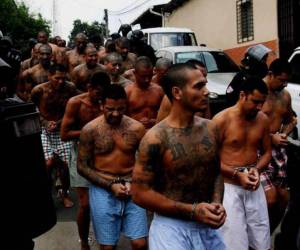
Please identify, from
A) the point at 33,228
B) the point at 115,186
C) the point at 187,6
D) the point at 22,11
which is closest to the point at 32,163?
the point at 33,228

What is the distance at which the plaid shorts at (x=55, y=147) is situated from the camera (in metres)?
7.25

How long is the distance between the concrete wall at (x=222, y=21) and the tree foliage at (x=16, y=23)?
1086 cm

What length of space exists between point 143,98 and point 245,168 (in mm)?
2298

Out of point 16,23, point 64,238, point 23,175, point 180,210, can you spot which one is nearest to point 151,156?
point 180,210

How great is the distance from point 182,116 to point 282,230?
1.21 meters

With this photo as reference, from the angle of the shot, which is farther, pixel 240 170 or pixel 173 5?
pixel 173 5

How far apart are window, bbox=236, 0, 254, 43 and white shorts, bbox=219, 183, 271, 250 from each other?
505 inches

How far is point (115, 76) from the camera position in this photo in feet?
25.8

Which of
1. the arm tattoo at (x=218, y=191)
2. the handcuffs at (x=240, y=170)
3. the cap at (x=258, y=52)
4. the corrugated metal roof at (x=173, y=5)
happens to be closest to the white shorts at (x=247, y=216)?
the handcuffs at (x=240, y=170)

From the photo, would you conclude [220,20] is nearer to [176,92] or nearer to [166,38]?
[166,38]

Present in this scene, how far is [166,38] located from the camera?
1667 cm

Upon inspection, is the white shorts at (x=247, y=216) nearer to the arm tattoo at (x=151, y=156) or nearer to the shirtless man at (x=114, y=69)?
the arm tattoo at (x=151, y=156)

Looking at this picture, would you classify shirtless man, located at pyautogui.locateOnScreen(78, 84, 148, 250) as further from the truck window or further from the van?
the van

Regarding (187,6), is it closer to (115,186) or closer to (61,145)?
(61,145)
